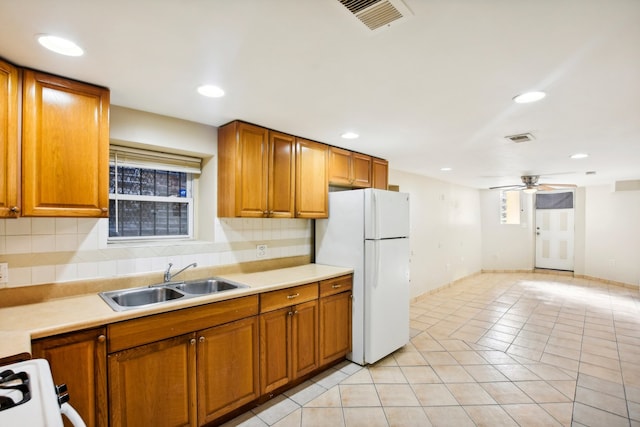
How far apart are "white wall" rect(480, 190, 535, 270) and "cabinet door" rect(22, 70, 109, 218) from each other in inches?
309

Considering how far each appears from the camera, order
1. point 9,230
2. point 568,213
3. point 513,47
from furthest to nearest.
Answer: point 568,213 → point 9,230 → point 513,47

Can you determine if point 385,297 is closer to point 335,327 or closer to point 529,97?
point 335,327

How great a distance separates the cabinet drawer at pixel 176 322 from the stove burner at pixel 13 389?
69cm

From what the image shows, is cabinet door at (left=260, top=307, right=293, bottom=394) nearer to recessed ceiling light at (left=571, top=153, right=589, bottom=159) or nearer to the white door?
recessed ceiling light at (left=571, top=153, right=589, bottom=159)

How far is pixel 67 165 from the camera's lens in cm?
178

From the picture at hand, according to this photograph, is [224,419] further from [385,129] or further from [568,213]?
[568,213]

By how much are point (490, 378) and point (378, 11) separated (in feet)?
9.79

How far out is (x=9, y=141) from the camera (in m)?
1.57

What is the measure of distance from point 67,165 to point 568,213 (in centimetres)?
880

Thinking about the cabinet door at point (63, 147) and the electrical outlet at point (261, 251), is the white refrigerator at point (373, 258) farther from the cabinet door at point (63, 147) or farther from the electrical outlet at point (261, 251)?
the cabinet door at point (63, 147)

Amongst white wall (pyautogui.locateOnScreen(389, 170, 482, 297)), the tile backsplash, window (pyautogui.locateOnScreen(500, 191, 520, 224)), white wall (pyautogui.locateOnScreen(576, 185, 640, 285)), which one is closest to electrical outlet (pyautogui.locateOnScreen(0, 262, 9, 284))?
the tile backsplash

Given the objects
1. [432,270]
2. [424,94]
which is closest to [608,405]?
[424,94]

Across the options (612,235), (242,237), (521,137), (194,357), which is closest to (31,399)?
(194,357)

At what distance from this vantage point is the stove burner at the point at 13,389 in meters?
0.80
